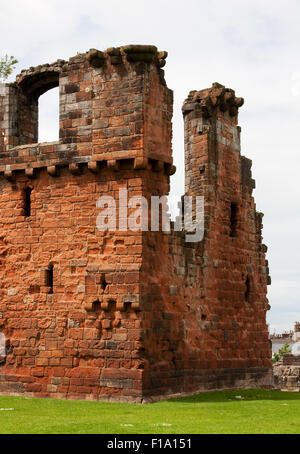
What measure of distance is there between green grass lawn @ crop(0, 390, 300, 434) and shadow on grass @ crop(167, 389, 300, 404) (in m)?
0.02

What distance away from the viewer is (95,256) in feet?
52.4

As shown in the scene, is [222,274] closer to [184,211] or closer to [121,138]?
[184,211]

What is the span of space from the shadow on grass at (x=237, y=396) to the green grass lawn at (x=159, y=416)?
0.07 feet

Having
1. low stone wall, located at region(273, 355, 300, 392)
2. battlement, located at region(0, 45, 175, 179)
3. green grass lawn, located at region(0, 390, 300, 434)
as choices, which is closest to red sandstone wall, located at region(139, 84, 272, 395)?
green grass lawn, located at region(0, 390, 300, 434)

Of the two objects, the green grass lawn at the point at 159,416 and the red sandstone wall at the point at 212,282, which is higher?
the red sandstone wall at the point at 212,282

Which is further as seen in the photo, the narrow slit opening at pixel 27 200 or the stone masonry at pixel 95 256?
the narrow slit opening at pixel 27 200

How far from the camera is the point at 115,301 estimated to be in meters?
15.5

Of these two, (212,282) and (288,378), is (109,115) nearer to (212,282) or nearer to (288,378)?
(212,282)

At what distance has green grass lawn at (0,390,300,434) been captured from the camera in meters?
11.2

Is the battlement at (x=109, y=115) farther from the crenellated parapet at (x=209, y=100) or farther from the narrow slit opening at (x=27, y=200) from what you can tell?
Answer: the crenellated parapet at (x=209, y=100)

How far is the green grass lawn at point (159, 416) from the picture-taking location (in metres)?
11.2

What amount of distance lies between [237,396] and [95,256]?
4343mm

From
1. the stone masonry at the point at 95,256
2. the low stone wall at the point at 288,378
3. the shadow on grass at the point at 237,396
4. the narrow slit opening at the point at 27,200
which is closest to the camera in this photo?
the stone masonry at the point at 95,256

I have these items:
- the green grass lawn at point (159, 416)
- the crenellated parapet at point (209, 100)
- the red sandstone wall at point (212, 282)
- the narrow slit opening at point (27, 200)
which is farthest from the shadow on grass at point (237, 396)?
the crenellated parapet at point (209, 100)
